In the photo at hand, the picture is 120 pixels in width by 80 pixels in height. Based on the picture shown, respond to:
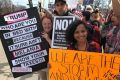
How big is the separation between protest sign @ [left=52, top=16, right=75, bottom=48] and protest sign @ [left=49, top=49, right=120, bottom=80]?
3.10 feet

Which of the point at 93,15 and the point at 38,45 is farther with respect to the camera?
the point at 93,15

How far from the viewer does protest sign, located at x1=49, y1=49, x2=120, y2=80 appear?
15.4 ft

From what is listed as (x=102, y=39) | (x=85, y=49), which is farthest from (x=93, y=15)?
(x=85, y=49)

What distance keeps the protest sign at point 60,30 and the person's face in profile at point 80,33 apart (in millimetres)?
885

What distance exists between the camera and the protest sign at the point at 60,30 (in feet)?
19.3

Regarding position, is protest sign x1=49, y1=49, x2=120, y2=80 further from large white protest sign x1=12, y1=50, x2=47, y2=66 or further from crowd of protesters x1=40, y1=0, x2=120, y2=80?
large white protest sign x1=12, y1=50, x2=47, y2=66

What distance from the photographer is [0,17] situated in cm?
586

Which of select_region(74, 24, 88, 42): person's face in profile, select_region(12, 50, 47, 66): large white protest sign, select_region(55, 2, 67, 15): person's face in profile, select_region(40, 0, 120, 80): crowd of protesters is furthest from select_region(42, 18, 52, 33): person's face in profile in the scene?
select_region(74, 24, 88, 42): person's face in profile

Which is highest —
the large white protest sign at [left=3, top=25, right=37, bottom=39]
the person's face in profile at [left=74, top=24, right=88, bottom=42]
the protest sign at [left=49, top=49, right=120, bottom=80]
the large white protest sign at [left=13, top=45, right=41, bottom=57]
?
the person's face in profile at [left=74, top=24, right=88, bottom=42]

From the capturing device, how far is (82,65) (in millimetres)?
4887

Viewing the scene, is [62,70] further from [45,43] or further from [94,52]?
[45,43]

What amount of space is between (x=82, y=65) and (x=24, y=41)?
146cm

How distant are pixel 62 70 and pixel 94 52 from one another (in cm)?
50

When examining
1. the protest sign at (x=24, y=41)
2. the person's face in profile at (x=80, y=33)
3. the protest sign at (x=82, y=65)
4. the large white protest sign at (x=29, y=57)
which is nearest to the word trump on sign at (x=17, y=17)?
the protest sign at (x=24, y=41)
